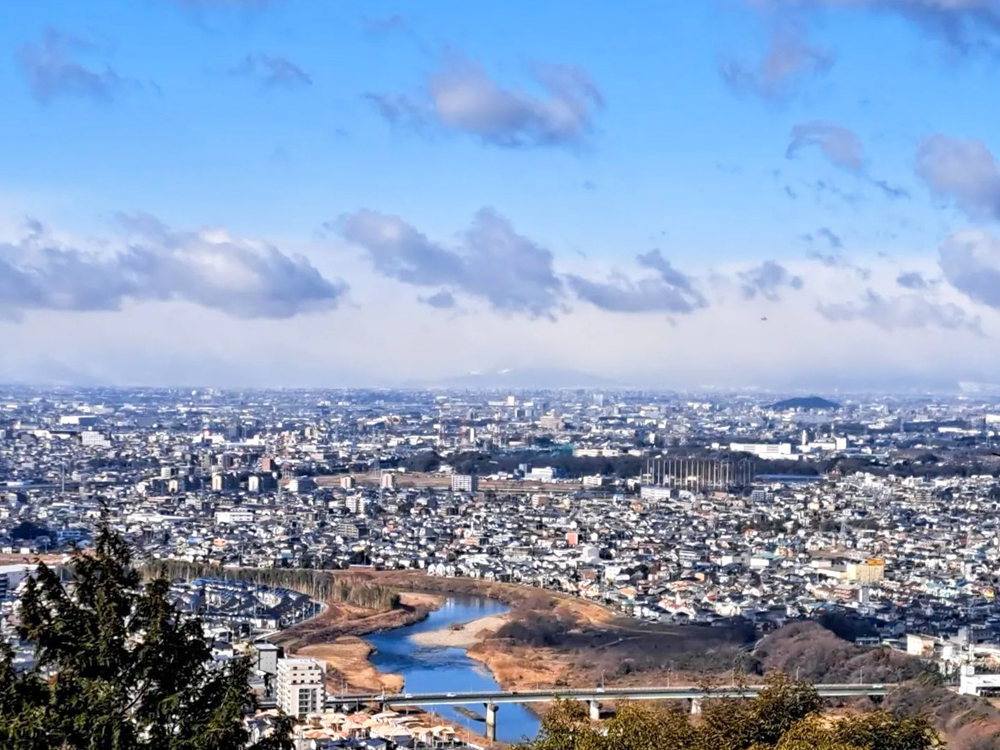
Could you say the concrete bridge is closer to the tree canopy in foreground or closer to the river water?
the river water

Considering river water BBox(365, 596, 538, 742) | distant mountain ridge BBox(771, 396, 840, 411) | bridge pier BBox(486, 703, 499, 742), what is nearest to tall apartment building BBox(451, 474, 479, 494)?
river water BBox(365, 596, 538, 742)

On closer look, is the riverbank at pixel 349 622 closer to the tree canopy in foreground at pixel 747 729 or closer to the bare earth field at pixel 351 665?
the bare earth field at pixel 351 665

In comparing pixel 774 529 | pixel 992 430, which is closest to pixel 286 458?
pixel 774 529

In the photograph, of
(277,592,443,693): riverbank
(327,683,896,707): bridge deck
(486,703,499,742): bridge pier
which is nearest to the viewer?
(486,703,499,742): bridge pier

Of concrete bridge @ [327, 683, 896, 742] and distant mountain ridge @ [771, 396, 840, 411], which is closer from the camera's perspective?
concrete bridge @ [327, 683, 896, 742]


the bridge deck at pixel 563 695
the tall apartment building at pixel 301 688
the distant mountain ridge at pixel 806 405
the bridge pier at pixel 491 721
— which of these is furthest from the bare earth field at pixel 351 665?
the distant mountain ridge at pixel 806 405

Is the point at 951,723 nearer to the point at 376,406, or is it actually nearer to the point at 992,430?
the point at 992,430

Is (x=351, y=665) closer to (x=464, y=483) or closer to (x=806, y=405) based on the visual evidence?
(x=464, y=483)
